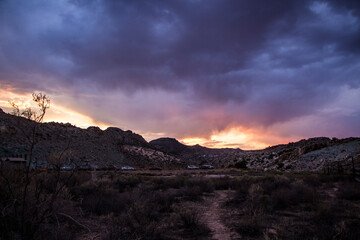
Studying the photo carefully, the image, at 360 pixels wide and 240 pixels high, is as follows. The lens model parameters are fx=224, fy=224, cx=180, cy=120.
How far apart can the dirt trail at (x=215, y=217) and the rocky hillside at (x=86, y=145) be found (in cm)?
3128

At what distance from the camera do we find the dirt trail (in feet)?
26.3

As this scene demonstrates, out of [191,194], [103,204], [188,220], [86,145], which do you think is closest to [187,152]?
[86,145]

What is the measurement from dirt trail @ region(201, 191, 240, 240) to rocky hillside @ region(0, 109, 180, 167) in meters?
31.3

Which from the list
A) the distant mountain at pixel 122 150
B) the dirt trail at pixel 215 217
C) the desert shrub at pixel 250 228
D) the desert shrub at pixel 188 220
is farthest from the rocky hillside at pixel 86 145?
the desert shrub at pixel 250 228

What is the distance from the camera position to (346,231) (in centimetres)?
688

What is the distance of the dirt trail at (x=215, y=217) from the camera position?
8.02 metres

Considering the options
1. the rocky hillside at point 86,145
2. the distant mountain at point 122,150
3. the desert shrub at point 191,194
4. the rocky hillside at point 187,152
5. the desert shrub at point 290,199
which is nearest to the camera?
the desert shrub at point 290,199

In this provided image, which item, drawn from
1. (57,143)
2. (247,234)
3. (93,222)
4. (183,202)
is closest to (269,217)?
(247,234)

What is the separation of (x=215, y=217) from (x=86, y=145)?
61.8 metres

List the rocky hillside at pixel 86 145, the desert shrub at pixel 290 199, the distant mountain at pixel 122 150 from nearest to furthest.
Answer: the desert shrub at pixel 290 199
the distant mountain at pixel 122 150
the rocky hillside at pixel 86 145

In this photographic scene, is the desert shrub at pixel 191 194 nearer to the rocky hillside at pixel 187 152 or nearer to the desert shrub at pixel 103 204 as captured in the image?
the desert shrub at pixel 103 204

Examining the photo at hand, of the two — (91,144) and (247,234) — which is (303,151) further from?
(91,144)

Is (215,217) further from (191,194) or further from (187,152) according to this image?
(187,152)

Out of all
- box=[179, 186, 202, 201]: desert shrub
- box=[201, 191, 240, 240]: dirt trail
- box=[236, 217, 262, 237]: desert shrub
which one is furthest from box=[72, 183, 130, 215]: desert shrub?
box=[236, 217, 262, 237]: desert shrub
